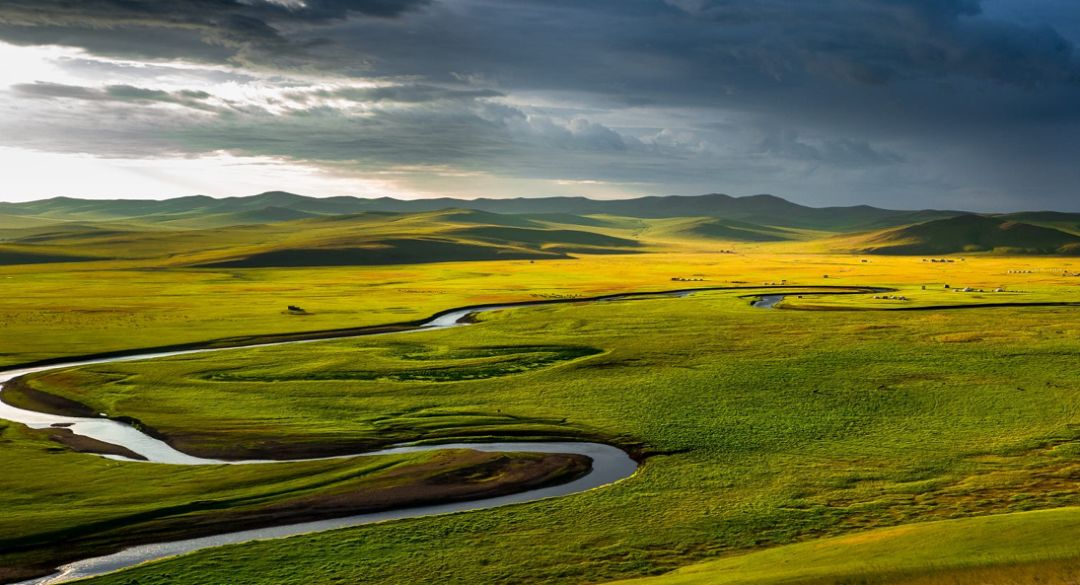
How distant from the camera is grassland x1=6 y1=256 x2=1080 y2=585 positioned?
27.3 m

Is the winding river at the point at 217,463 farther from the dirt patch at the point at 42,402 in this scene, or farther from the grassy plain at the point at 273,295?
the grassy plain at the point at 273,295

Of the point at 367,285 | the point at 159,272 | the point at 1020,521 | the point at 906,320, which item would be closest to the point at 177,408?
the point at 1020,521

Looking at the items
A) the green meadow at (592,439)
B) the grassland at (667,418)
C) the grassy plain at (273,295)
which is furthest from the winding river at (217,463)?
the grassy plain at (273,295)

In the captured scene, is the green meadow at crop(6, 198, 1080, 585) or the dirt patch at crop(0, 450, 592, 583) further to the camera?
the dirt patch at crop(0, 450, 592, 583)

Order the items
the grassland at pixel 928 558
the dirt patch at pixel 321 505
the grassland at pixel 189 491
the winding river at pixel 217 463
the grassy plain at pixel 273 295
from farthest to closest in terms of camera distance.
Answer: the grassy plain at pixel 273 295, the grassland at pixel 189 491, the dirt patch at pixel 321 505, the winding river at pixel 217 463, the grassland at pixel 928 558

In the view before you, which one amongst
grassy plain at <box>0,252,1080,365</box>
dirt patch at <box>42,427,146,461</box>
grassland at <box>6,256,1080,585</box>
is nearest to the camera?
grassland at <box>6,256,1080,585</box>

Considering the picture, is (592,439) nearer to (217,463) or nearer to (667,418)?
(667,418)

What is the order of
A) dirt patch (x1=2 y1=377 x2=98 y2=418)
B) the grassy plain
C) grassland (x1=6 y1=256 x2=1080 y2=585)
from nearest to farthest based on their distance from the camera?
grassland (x1=6 y1=256 x2=1080 y2=585) → dirt patch (x1=2 y1=377 x2=98 y2=418) → the grassy plain

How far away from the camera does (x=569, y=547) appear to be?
27.2 meters

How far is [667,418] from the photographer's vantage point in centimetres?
4603

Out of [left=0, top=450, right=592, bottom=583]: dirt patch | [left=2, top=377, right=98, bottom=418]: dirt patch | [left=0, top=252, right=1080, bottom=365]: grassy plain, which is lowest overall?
[left=2, top=377, right=98, bottom=418]: dirt patch

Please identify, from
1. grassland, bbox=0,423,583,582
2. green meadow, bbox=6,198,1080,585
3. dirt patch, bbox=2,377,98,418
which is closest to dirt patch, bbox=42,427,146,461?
green meadow, bbox=6,198,1080,585

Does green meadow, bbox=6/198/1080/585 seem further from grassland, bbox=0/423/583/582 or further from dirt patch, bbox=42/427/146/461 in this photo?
dirt patch, bbox=42/427/146/461

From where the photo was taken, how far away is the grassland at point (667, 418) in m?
27.3
